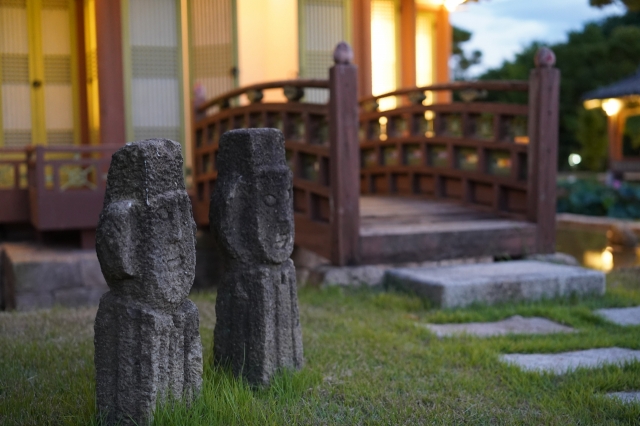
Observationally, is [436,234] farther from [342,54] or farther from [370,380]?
[370,380]

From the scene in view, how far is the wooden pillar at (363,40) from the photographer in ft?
35.2

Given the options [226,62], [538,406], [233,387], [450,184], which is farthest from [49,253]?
[538,406]

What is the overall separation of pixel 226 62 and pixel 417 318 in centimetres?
620

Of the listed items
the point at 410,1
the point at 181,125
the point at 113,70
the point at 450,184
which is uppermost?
the point at 410,1

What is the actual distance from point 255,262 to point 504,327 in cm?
225

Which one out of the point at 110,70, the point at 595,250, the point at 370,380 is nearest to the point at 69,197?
the point at 110,70

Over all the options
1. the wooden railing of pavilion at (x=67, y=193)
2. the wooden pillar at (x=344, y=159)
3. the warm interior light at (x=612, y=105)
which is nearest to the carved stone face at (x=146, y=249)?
the wooden pillar at (x=344, y=159)

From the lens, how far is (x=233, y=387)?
331 cm

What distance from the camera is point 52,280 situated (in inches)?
310

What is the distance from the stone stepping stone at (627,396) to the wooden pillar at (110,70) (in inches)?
301

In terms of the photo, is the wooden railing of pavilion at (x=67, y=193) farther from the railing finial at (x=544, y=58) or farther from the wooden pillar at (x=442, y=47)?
the wooden pillar at (x=442, y=47)

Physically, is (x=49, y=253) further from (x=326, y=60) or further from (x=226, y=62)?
(x=326, y=60)

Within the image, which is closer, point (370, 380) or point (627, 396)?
point (627, 396)

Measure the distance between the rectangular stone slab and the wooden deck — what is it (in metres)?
0.42
